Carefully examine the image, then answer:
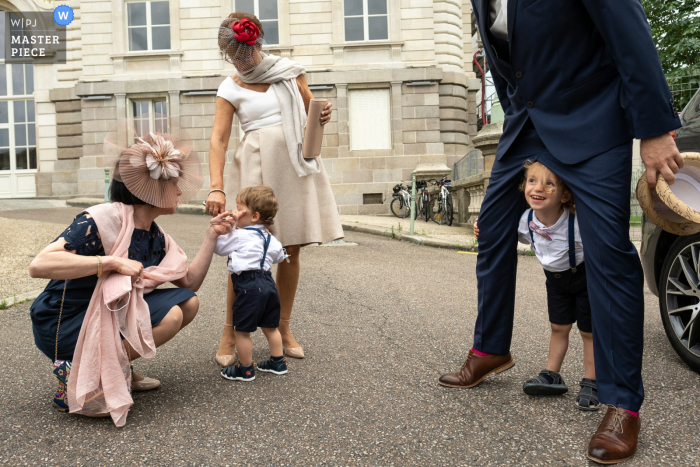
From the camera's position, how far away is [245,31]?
3.40m

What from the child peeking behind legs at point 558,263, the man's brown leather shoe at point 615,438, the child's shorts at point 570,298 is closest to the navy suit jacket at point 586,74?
the child peeking behind legs at point 558,263

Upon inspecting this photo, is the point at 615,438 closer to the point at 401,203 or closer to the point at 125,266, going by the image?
the point at 125,266

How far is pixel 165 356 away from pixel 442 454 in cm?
210

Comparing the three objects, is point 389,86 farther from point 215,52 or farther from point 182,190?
point 182,190

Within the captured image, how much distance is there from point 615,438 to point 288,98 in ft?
8.29

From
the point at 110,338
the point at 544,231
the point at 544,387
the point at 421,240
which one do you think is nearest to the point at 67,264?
the point at 110,338

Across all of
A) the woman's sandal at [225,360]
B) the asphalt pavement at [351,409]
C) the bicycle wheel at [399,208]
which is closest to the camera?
the asphalt pavement at [351,409]

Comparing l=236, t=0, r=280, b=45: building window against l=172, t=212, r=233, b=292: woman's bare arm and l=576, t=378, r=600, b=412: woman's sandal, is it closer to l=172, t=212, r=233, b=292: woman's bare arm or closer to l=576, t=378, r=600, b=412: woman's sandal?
l=172, t=212, r=233, b=292: woman's bare arm

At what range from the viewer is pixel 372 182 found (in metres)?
19.5

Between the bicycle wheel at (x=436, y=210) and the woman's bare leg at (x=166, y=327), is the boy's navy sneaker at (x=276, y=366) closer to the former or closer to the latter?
the woman's bare leg at (x=166, y=327)

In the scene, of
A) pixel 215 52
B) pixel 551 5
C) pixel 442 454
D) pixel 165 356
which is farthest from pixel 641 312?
pixel 215 52

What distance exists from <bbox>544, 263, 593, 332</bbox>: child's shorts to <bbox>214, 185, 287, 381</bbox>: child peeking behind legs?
144cm

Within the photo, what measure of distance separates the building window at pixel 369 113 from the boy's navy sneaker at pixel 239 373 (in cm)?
1682

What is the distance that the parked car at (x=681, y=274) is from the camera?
3.19m
